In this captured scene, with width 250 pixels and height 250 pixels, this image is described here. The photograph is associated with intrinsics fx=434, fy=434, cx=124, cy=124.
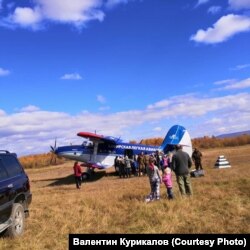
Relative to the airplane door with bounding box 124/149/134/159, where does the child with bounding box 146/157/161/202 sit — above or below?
below

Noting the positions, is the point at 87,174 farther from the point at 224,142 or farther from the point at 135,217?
the point at 224,142

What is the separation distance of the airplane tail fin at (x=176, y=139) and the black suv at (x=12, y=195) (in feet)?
70.5

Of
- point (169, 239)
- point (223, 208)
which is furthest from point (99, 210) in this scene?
point (169, 239)

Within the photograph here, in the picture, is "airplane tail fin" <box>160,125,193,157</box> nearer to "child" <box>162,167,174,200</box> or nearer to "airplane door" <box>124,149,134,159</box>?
"airplane door" <box>124,149,134,159</box>

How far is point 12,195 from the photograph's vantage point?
9.36 meters

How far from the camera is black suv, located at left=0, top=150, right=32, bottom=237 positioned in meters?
8.88

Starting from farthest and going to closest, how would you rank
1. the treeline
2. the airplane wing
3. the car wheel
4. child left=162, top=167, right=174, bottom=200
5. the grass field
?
the treeline
the airplane wing
child left=162, top=167, right=174, bottom=200
the car wheel
the grass field

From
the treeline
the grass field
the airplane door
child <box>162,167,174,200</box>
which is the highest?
the treeline

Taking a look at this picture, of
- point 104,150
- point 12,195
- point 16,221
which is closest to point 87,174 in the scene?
point 104,150

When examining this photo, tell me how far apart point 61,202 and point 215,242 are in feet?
28.8

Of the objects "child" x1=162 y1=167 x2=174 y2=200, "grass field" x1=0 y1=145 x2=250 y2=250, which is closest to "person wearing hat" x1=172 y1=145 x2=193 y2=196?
"child" x1=162 y1=167 x2=174 y2=200

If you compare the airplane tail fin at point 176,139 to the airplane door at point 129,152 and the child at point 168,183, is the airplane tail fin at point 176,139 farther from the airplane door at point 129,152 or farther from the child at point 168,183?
the child at point 168,183

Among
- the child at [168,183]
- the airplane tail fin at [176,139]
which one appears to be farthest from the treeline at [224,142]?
the child at [168,183]

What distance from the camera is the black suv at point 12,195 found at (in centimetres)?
888
